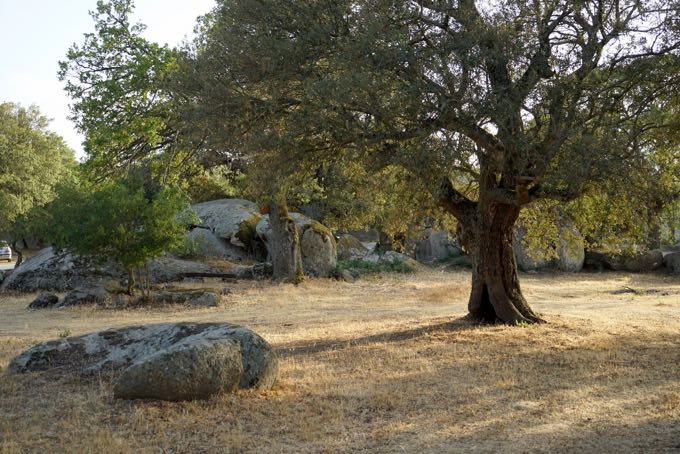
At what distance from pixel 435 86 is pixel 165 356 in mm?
5284

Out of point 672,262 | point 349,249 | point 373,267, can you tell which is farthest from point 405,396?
point 349,249

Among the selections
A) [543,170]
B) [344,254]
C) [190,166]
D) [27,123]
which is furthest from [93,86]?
[27,123]

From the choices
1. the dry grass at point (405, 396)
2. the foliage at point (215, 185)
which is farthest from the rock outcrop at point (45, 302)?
the foliage at point (215, 185)

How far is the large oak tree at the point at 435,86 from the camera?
938cm

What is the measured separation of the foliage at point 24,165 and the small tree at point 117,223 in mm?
13797

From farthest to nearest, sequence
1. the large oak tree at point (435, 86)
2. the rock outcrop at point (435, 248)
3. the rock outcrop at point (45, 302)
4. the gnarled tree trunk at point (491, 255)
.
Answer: the rock outcrop at point (435, 248) < the rock outcrop at point (45, 302) < the gnarled tree trunk at point (491, 255) < the large oak tree at point (435, 86)

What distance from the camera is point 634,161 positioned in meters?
9.67

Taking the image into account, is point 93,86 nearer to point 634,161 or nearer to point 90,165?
point 90,165

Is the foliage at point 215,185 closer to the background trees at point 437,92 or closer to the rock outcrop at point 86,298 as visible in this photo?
the rock outcrop at point 86,298

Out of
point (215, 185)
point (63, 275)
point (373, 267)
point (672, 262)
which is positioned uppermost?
point (215, 185)

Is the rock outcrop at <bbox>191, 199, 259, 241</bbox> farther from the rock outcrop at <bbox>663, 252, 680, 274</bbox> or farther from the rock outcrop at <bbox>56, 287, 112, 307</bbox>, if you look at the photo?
the rock outcrop at <bbox>663, 252, 680, 274</bbox>

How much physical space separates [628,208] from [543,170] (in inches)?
105

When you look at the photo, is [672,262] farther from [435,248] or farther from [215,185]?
[215,185]

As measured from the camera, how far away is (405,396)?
7871mm
